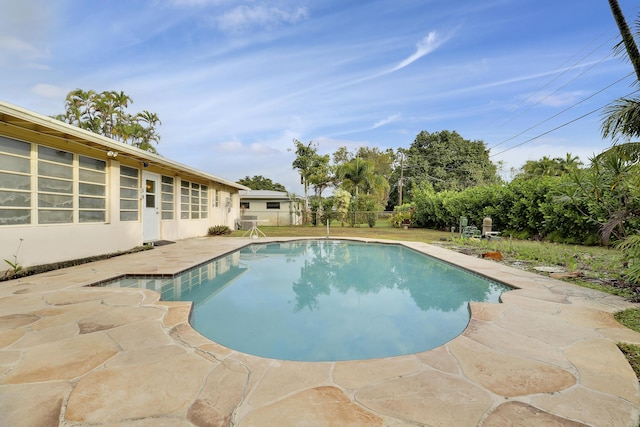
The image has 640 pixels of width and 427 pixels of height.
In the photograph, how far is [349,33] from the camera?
11.1 m

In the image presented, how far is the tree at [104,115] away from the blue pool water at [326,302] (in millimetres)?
22363

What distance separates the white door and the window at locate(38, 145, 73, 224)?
2658 millimetres

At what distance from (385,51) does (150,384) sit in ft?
46.4

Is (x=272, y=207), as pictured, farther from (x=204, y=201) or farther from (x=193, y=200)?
(x=193, y=200)

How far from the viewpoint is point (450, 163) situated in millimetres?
30469

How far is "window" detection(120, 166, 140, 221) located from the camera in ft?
27.6

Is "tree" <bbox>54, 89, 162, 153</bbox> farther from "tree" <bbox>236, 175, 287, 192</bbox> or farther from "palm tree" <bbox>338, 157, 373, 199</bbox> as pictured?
"palm tree" <bbox>338, 157, 373, 199</bbox>

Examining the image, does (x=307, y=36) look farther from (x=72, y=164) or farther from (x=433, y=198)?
(x=433, y=198)

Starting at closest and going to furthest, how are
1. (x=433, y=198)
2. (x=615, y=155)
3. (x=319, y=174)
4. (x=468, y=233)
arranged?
1. (x=615, y=155)
2. (x=468, y=233)
3. (x=433, y=198)
4. (x=319, y=174)

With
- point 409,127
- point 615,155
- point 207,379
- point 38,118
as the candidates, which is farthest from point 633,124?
point 409,127

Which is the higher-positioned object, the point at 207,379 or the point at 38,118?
the point at 38,118

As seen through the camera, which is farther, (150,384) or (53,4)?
(53,4)

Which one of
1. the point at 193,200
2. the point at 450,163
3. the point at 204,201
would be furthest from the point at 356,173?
the point at 450,163

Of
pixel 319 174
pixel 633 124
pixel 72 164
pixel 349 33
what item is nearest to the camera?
pixel 633 124
